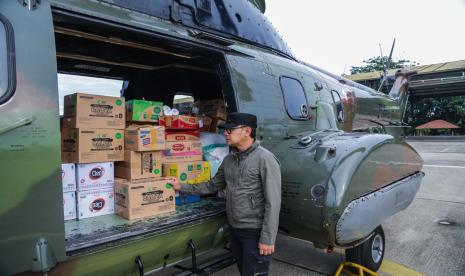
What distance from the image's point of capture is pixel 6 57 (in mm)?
1938

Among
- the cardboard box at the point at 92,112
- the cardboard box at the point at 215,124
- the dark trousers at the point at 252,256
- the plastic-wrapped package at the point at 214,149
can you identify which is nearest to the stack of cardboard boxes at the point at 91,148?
the cardboard box at the point at 92,112

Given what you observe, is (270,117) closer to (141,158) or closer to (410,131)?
(141,158)

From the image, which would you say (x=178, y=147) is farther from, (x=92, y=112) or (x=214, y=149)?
(x=92, y=112)

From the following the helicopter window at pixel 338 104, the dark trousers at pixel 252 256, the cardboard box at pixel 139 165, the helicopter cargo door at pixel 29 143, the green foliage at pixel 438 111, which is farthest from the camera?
the green foliage at pixel 438 111

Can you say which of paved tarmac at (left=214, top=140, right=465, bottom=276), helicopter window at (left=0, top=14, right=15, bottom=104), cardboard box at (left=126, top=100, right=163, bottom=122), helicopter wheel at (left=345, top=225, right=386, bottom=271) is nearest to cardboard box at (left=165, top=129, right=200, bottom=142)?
cardboard box at (left=126, top=100, right=163, bottom=122)

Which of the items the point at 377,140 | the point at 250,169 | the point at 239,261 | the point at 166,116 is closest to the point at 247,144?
the point at 250,169

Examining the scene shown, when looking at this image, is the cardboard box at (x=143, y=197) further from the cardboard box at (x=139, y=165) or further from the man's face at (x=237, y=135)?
the man's face at (x=237, y=135)

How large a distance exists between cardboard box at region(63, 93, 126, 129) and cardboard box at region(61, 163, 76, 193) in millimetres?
322

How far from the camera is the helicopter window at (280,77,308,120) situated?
422 centimetres

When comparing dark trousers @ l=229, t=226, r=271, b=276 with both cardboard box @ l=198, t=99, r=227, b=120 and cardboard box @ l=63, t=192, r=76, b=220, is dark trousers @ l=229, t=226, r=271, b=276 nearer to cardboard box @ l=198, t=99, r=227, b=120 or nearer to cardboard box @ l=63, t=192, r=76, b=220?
cardboard box @ l=63, t=192, r=76, b=220

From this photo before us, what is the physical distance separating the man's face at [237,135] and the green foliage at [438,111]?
33.9 meters

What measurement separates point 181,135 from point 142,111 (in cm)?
48

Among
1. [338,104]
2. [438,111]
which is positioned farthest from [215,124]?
[438,111]

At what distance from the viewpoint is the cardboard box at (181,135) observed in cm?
367
